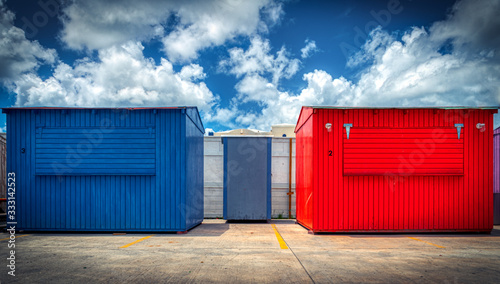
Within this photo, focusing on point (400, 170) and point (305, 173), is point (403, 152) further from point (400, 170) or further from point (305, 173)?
point (305, 173)

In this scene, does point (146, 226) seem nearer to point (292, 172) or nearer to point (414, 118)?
point (292, 172)

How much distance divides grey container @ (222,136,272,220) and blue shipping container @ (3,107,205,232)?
274 centimetres

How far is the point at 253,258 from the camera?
217 inches

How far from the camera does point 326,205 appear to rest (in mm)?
8273

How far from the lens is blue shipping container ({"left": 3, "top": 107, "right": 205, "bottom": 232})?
852 cm

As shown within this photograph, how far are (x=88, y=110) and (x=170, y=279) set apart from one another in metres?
6.17

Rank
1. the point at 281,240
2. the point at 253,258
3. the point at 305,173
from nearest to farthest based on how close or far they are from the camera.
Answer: the point at 253,258, the point at 281,240, the point at 305,173

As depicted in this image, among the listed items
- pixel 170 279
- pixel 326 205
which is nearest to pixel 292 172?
pixel 326 205

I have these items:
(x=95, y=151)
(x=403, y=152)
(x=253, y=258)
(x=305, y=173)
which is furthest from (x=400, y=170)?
(x=95, y=151)

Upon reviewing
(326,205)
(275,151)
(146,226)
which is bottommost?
(146,226)

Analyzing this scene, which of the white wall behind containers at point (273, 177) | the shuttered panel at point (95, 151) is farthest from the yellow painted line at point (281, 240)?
the shuttered panel at point (95, 151)

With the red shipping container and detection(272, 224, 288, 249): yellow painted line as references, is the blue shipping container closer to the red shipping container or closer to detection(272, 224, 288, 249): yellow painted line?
detection(272, 224, 288, 249): yellow painted line

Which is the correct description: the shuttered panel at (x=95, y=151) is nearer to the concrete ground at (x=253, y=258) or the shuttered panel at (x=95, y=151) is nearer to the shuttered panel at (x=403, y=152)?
the concrete ground at (x=253, y=258)

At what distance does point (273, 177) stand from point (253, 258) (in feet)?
23.3
